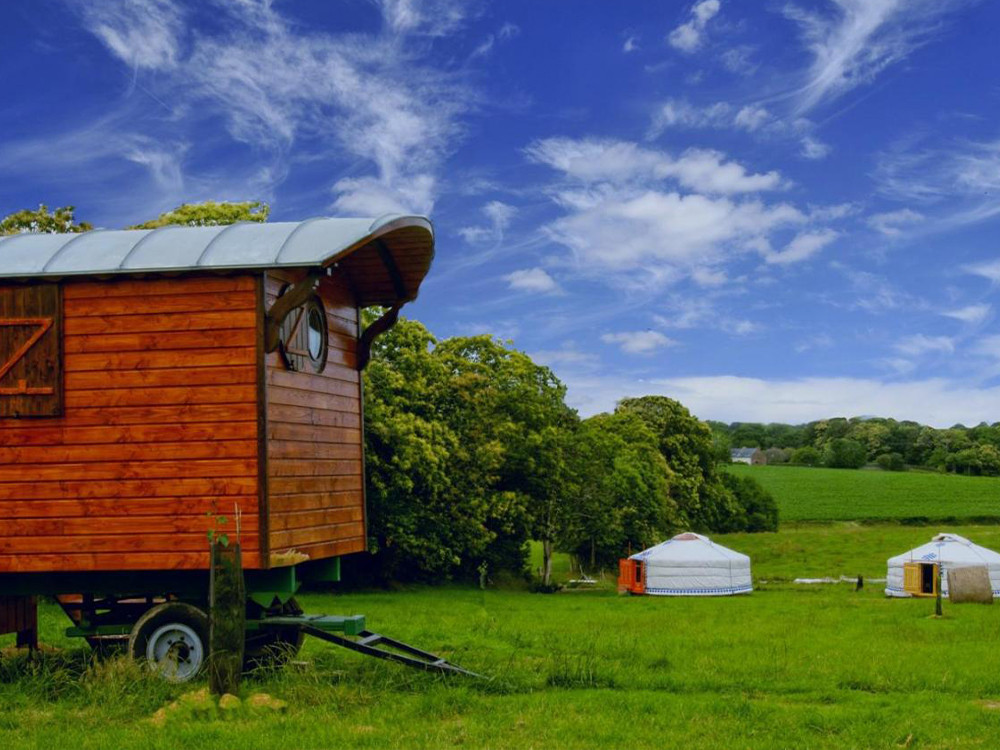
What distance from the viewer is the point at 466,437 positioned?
33219 mm

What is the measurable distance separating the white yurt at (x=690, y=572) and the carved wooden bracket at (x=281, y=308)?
2744 centimetres

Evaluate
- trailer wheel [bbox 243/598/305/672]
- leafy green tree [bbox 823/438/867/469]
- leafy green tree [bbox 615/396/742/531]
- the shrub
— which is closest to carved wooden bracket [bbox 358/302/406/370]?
trailer wheel [bbox 243/598/305/672]

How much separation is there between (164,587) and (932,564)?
93.5 feet

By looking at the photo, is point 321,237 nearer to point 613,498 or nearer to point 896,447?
point 613,498

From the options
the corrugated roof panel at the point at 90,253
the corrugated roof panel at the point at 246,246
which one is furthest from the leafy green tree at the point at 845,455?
the corrugated roof panel at the point at 90,253

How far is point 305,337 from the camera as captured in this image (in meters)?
12.1

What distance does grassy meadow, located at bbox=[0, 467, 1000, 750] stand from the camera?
854 centimetres

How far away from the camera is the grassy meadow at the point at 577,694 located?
8539 mm

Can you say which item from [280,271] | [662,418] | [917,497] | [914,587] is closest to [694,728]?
[280,271]

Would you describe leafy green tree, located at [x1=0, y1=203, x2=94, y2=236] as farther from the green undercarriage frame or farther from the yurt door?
the yurt door

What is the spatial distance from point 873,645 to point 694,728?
27.5 feet

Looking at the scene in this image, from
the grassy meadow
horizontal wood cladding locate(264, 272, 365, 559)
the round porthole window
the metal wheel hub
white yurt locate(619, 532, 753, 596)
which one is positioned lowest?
white yurt locate(619, 532, 753, 596)

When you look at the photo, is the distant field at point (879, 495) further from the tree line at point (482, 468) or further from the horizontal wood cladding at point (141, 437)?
the horizontal wood cladding at point (141, 437)

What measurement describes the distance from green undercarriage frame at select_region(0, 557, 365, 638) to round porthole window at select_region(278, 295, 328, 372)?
241 centimetres
